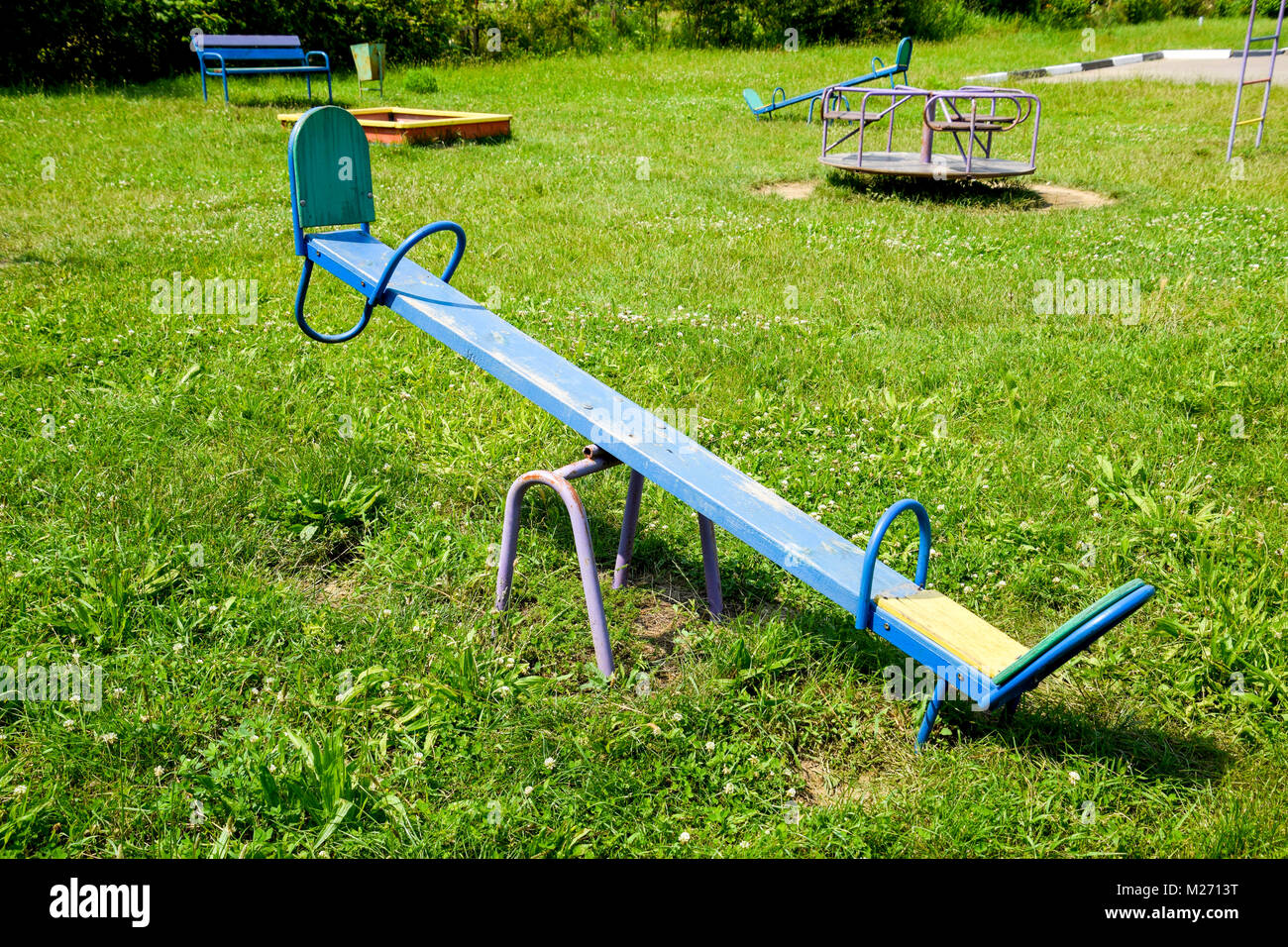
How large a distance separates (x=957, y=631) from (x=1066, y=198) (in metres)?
7.36

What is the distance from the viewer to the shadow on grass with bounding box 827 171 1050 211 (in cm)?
811

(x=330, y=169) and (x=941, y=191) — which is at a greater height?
(x=941, y=191)

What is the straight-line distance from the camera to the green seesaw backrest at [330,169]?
116 inches

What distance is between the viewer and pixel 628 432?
8.23 feet

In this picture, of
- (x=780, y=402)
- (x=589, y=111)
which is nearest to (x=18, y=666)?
(x=780, y=402)

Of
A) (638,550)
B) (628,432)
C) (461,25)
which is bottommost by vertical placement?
(638,550)

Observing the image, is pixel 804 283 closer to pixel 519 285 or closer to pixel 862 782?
pixel 519 285

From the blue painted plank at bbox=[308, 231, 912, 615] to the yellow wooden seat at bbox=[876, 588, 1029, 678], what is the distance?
0.07 metres

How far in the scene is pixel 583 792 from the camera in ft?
7.30

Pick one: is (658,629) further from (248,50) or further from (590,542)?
(248,50)

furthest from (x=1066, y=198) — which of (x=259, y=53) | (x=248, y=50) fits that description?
(x=248, y=50)

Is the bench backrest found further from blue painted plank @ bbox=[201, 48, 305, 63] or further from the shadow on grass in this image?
the shadow on grass

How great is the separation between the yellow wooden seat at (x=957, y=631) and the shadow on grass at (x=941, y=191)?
21.5 ft

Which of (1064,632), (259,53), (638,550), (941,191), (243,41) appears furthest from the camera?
(243,41)
